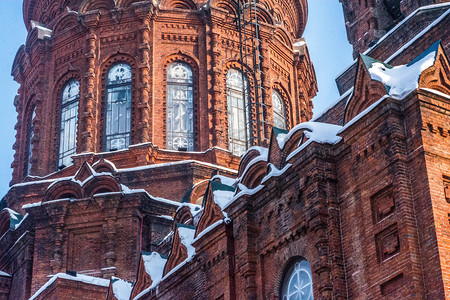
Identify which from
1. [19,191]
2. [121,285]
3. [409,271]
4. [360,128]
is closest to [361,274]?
[409,271]

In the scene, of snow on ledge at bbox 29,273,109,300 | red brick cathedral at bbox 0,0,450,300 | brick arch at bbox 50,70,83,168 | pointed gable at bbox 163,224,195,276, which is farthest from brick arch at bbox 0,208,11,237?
pointed gable at bbox 163,224,195,276

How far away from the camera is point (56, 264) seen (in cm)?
3353

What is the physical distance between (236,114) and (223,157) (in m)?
2.66

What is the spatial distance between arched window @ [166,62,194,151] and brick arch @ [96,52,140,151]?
51.1 inches

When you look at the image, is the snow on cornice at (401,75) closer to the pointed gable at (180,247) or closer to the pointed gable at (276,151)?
the pointed gable at (276,151)

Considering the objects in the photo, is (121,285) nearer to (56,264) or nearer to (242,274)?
(56,264)

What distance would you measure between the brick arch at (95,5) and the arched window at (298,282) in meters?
22.1

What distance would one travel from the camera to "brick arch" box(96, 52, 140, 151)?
38125 millimetres

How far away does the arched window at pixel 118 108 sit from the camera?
38.1 meters

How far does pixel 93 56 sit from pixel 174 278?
52.5 ft

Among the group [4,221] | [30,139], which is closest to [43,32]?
[30,139]

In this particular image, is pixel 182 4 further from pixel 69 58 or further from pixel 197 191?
pixel 197 191

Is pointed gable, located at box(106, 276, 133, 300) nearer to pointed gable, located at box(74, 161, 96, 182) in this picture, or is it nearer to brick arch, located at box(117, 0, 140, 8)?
pointed gable, located at box(74, 161, 96, 182)

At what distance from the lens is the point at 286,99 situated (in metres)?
Result: 41.6
